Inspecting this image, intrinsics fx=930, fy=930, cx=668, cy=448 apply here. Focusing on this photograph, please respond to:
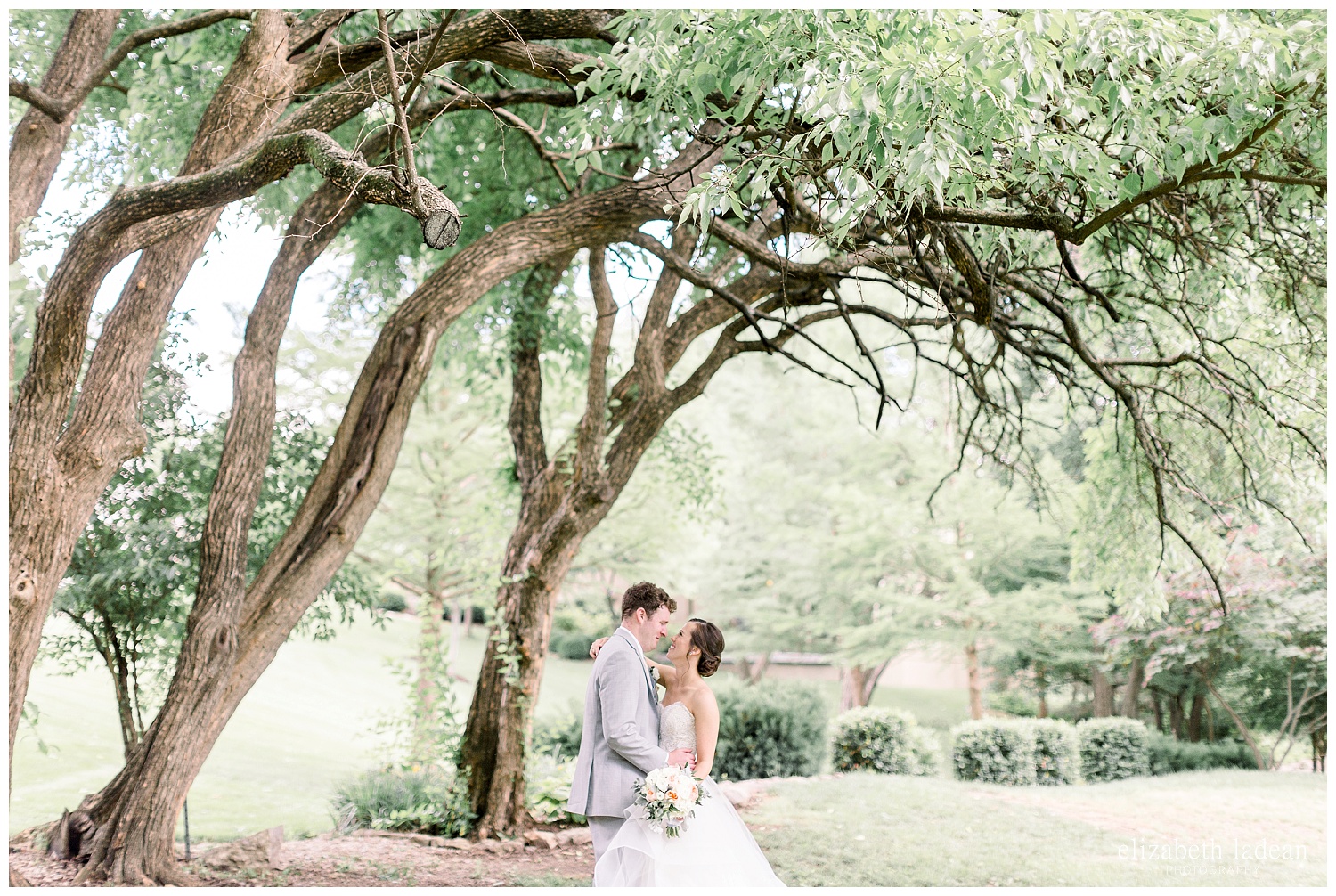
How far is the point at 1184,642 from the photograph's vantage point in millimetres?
13008

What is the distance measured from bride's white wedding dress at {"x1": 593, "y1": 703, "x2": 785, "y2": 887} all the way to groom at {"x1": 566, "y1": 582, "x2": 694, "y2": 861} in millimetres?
112

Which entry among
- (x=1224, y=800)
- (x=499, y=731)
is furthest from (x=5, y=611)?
(x=1224, y=800)

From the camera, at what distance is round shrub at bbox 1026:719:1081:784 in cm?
1228

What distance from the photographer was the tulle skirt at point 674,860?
3.97 m

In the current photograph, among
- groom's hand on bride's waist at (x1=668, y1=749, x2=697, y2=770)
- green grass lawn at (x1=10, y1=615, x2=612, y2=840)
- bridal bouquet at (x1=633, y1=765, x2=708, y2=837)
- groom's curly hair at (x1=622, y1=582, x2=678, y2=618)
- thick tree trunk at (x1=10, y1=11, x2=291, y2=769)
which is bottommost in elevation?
green grass lawn at (x1=10, y1=615, x2=612, y2=840)

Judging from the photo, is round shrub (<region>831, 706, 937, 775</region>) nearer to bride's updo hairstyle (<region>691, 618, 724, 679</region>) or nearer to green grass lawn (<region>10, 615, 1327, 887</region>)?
green grass lawn (<region>10, 615, 1327, 887</region>)

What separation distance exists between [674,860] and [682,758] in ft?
1.45

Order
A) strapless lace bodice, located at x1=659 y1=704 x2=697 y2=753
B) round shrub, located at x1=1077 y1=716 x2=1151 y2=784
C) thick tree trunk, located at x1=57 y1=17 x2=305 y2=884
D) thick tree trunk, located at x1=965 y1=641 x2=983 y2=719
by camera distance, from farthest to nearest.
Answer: thick tree trunk, located at x1=965 y1=641 x2=983 y2=719
round shrub, located at x1=1077 y1=716 x2=1151 y2=784
thick tree trunk, located at x1=57 y1=17 x2=305 y2=884
strapless lace bodice, located at x1=659 y1=704 x2=697 y2=753

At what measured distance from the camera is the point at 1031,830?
28.7 feet

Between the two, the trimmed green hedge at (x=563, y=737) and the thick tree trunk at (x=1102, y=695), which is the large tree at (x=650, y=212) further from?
the thick tree trunk at (x=1102, y=695)

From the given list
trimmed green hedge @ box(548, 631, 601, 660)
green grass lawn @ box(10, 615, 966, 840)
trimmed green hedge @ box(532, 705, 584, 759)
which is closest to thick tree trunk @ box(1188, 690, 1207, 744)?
green grass lawn @ box(10, 615, 966, 840)

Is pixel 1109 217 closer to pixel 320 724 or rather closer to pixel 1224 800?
pixel 1224 800

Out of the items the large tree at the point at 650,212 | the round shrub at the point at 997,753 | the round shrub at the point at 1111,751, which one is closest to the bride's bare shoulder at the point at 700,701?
the large tree at the point at 650,212

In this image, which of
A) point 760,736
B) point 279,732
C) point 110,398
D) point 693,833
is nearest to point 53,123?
point 110,398
